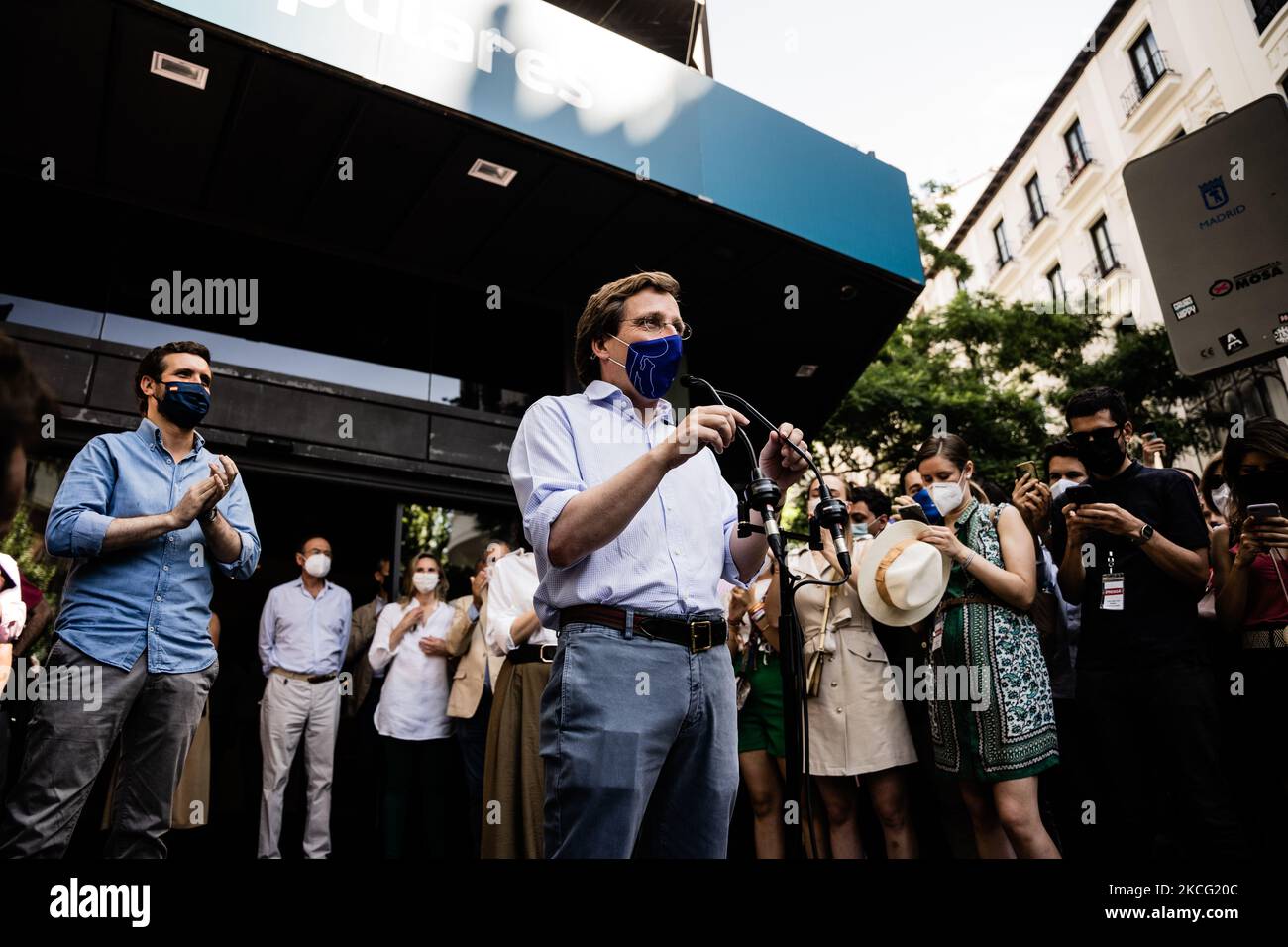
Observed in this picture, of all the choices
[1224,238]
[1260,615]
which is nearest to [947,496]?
[1260,615]

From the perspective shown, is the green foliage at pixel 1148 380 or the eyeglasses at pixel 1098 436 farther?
the green foliage at pixel 1148 380

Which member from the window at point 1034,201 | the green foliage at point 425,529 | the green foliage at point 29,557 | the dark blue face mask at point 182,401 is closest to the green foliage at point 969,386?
the window at point 1034,201

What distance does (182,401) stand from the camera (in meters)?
3.10

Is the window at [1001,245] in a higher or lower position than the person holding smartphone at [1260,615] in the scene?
higher

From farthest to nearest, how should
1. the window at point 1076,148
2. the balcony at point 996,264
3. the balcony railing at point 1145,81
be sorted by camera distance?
the balcony at point 996,264 → the window at point 1076,148 → the balcony railing at point 1145,81

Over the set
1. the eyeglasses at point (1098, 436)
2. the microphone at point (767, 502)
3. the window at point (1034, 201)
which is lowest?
the microphone at point (767, 502)

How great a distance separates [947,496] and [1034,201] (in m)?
22.8

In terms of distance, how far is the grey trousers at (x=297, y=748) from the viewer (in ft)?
17.3

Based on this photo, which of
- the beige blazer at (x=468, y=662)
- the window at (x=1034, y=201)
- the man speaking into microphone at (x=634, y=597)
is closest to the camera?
the man speaking into microphone at (x=634, y=597)

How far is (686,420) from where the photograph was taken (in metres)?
1.69

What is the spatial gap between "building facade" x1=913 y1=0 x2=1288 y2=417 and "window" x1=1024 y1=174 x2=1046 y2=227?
0.04 m

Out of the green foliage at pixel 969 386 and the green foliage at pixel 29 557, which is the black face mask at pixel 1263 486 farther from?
the green foliage at pixel 969 386

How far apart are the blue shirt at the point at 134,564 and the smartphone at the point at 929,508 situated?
2.94 m
